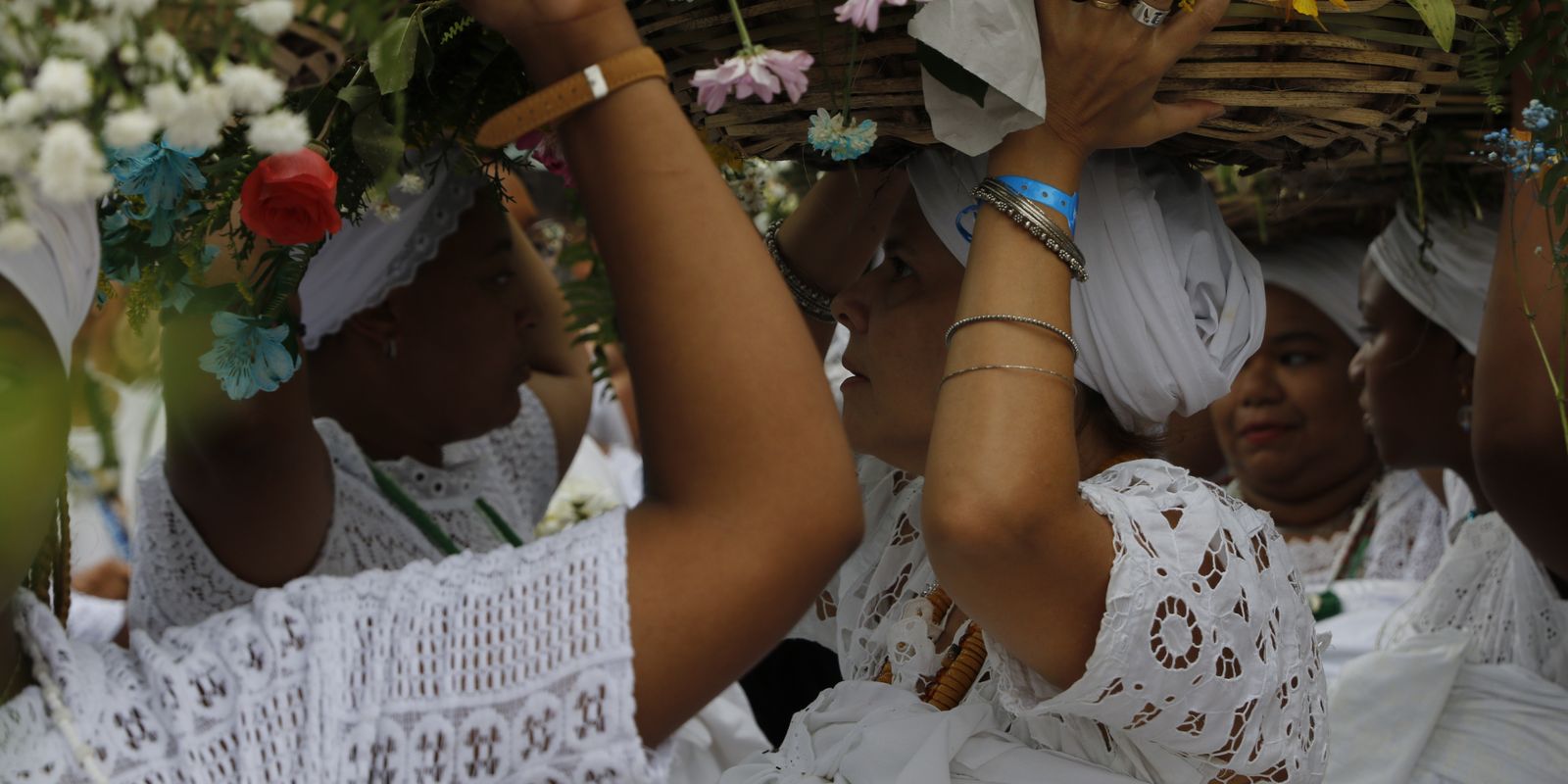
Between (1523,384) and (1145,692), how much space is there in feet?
3.51

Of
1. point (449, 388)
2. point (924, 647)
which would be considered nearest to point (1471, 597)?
point (924, 647)

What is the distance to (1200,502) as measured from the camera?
6.20ft

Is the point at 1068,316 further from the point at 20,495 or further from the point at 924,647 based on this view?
the point at 20,495

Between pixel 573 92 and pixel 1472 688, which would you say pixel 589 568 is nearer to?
pixel 573 92

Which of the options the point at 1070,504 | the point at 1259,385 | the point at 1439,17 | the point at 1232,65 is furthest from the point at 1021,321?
the point at 1259,385

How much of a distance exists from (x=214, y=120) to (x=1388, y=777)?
2.44m

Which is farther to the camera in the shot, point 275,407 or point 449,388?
point 449,388

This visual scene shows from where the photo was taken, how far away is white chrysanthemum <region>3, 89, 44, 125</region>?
3.29 feet

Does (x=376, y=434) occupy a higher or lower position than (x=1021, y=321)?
lower

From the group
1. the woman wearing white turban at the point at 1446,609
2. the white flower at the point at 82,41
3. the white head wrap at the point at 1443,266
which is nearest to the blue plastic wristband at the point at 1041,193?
the white flower at the point at 82,41

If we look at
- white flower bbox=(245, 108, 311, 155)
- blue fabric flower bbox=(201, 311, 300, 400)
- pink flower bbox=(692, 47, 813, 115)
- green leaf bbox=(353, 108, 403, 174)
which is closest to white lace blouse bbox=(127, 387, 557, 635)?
blue fabric flower bbox=(201, 311, 300, 400)

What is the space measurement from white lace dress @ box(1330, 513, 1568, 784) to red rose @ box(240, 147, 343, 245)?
2.12 meters

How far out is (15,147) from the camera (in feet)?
3.33

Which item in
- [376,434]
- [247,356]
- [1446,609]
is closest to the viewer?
[247,356]
